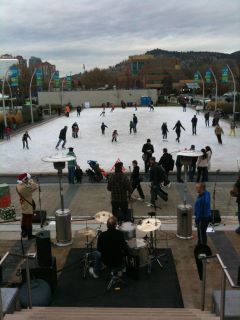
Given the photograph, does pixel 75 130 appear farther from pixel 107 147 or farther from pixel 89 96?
pixel 89 96

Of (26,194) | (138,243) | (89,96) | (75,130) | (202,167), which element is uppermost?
(89,96)

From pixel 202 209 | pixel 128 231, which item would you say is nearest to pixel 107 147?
pixel 202 209

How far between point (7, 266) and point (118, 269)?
7.89 ft

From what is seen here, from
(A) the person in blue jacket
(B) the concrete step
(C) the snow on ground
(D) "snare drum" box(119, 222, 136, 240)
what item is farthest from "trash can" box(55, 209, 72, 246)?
(C) the snow on ground

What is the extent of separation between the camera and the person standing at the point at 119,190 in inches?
342

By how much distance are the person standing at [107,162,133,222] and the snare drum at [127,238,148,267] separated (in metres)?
1.67

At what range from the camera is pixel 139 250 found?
703 cm

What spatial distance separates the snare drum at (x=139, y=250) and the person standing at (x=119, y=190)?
167cm

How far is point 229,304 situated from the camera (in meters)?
4.28

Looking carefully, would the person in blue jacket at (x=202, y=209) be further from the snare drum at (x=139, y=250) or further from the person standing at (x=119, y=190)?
the person standing at (x=119, y=190)

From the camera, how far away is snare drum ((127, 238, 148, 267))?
6.96 meters

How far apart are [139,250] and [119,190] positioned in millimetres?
2016

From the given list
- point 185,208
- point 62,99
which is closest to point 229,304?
point 185,208

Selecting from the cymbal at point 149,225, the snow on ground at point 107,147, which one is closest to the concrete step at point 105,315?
the cymbal at point 149,225
